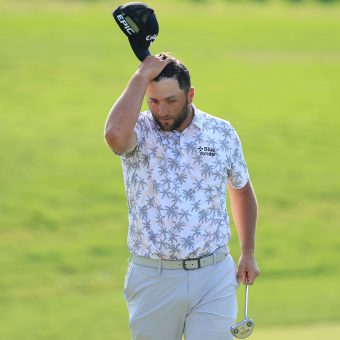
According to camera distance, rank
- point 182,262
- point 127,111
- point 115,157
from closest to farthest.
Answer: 1. point 127,111
2. point 182,262
3. point 115,157

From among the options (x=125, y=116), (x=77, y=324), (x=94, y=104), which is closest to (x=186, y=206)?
(x=125, y=116)

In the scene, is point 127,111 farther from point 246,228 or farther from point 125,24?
point 246,228

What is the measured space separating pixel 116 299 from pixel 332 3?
77.5 ft

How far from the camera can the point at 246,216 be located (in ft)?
19.5

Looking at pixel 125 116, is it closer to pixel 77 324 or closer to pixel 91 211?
pixel 77 324

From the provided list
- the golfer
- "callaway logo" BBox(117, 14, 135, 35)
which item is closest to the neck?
the golfer

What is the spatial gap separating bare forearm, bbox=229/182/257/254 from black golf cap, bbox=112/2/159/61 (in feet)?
2.90

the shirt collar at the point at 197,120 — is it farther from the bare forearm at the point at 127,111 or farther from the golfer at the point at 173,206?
the bare forearm at the point at 127,111

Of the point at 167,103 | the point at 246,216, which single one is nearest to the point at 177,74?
the point at 167,103

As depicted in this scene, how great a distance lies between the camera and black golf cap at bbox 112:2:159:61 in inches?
218

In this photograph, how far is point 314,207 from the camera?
16.7 m

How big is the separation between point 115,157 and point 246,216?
12.6 meters

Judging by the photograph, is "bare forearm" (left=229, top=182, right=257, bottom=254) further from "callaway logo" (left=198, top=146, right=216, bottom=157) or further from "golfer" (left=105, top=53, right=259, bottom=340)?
"callaway logo" (left=198, top=146, right=216, bottom=157)

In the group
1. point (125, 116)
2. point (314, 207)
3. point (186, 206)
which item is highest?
point (125, 116)
